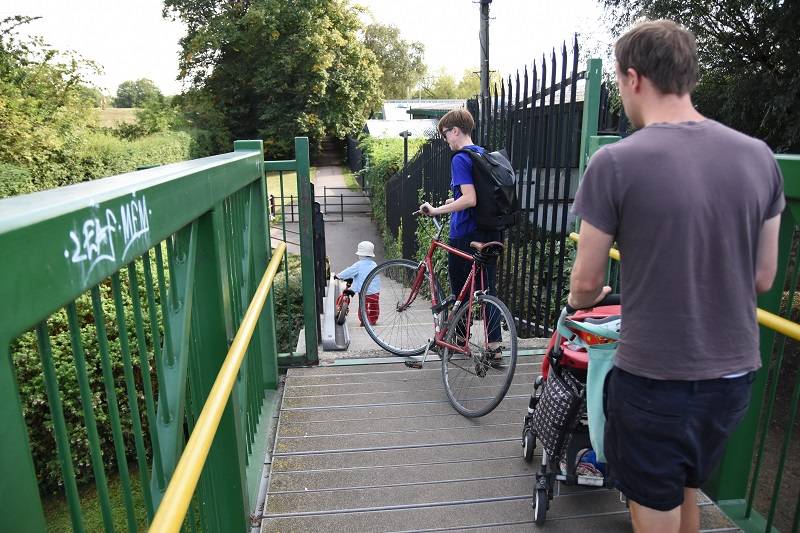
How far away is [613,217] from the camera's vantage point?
1.65 metres

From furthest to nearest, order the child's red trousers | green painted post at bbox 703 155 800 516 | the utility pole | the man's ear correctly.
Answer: the utility pole < the child's red trousers < green painted post at bbox 703 155 800 516 < the man's ear

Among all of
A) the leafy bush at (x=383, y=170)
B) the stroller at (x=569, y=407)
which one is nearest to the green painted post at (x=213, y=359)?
the stroller at (x=569, y=407)

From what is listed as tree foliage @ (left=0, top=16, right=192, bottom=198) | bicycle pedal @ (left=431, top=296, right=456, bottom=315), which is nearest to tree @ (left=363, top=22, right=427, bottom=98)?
tree foliage @ (left=0, top=16, right=192, bottom=198)

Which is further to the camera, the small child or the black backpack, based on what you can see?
the small child

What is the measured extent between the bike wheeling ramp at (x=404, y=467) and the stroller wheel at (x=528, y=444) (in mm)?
44

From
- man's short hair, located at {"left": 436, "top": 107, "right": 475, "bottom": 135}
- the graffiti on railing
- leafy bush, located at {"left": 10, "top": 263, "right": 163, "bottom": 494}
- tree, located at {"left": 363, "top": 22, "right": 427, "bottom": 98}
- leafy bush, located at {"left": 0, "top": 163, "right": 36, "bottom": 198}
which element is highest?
tree, located at {"left": 363, "top": 22, "right": 427, "bottom": 98}

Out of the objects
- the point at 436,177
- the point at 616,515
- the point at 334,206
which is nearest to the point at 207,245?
the point at 616,515

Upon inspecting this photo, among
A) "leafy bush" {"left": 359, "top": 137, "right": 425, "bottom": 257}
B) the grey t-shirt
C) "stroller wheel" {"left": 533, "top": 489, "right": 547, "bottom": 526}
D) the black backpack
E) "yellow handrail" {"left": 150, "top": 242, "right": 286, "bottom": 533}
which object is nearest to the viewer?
"yellow handrail" {"left": 150, "top": 242, "right": 286, "bottom": 533}

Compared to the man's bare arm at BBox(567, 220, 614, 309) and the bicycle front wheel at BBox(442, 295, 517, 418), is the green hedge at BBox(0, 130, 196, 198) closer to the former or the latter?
the bicycle front wheel at BBox(442, 295, 517, 418)

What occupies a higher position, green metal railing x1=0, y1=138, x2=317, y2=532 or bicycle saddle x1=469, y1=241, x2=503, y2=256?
green metal railing x1=0, y1=138, x2=317, y2=532

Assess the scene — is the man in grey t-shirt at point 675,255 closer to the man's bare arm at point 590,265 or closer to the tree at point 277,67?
the man's bare arm at point 590,265

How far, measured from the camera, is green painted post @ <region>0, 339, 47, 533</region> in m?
0.71

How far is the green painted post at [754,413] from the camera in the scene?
6.97 feet

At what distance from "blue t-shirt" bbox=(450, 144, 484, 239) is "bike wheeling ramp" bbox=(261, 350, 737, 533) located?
3.63ft
